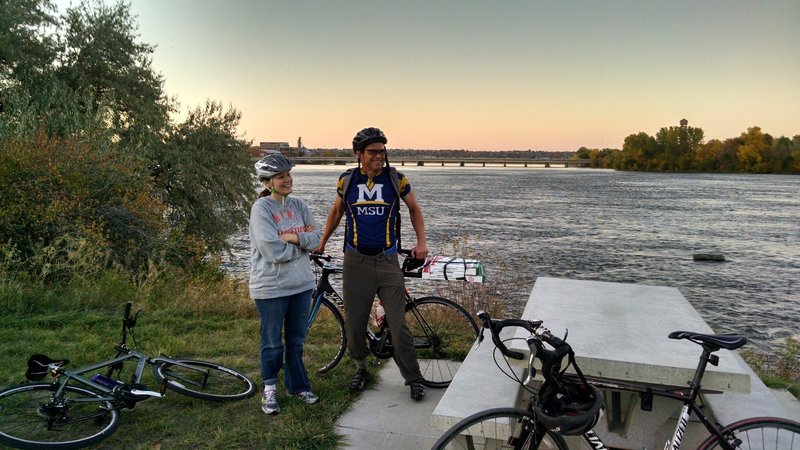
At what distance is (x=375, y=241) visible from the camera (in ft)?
15.3

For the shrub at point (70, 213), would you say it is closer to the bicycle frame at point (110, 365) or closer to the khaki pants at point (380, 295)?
the bicycle frame at point (110, 365)

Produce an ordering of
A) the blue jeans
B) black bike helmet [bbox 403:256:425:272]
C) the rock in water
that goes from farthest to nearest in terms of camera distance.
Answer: the rock in water, black bike helmet [bbox 403:256:425:272], the blue jeans

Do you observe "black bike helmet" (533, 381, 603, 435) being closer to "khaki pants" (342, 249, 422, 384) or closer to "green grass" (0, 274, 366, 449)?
"green grass" (0, 274, 366, 449)

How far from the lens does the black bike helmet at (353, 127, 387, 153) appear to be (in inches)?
178

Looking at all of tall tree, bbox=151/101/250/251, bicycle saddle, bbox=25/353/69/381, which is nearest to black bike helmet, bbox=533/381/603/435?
bicycle saddle, bbox=25/353/69/381

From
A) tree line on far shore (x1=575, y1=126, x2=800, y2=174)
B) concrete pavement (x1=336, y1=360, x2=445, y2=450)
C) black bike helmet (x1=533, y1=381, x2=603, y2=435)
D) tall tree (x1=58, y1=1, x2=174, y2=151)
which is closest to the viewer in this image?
black bike helmet (x1=533, y1=381, x2=603, y2=435)

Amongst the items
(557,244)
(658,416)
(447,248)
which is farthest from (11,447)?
(557,244)

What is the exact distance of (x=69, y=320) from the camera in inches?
274

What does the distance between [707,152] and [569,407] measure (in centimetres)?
16851

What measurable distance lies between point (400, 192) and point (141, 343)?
11.6 ft

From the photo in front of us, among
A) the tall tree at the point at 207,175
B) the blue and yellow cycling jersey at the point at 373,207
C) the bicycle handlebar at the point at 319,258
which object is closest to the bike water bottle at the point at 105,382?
the bicycle handlebar at the point at 319,258

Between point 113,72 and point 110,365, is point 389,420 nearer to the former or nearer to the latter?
point 110,365

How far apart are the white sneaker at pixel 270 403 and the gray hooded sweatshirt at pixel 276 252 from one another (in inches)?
31.2

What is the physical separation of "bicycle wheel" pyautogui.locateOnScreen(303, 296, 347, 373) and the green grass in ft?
0.56
